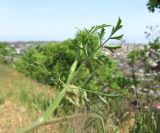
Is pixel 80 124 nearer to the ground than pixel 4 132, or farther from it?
farther from it

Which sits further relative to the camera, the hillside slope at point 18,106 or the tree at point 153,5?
the tree at point 153,5

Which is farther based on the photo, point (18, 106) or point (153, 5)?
point (153, 5)

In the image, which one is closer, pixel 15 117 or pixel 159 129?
pixel 159 129

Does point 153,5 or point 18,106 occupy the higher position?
point 153,5

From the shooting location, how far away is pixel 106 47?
67.7 inches

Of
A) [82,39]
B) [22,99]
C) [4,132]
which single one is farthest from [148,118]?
[22,99]

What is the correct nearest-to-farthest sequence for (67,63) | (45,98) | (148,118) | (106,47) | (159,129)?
(106,47) < (159,129) < (148,118) < (45,98) < (67,63)

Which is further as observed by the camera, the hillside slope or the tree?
the tree

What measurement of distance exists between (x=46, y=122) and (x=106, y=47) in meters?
0.36

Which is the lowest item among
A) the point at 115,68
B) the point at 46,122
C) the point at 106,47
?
the point at 115,68

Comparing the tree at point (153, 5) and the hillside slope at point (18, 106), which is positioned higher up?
the tree at point (153, 5)

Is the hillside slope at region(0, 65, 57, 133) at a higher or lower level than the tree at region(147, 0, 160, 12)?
lower

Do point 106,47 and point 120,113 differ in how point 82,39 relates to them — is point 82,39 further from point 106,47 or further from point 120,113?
point 120,113

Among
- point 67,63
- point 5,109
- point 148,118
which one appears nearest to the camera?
point 148,118
